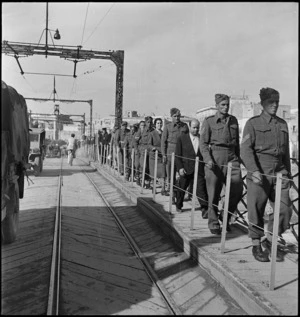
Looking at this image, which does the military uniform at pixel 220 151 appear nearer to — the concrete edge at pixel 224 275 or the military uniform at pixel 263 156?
the concrete edge at pixel 224 275

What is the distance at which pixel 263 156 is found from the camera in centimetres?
441

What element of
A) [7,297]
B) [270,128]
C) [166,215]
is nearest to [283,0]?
[270,128]

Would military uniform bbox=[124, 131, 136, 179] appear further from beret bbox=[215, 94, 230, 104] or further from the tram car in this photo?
beret bbox=[215, 94, 230, 104]

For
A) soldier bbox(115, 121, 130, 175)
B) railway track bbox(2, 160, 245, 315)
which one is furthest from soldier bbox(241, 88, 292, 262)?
soldier bbox(115, 121, 130, 175)

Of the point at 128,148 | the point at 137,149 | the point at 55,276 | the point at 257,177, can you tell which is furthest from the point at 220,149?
the point at 128,148

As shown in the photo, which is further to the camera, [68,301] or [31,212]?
[31,212]

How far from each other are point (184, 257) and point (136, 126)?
760 cm

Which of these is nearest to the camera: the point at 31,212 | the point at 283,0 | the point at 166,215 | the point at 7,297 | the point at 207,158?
the point at 283,0

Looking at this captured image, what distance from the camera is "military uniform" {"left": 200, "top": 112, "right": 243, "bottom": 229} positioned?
17.8 ft

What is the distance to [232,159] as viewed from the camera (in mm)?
5484

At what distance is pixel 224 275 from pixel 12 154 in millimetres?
2737

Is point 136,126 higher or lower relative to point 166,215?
higher

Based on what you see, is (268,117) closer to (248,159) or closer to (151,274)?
(248,159)

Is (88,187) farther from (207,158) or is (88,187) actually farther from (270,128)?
(270,128)
